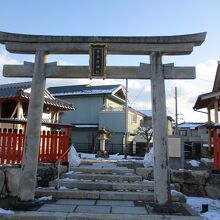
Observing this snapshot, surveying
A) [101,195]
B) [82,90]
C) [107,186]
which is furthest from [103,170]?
[82,90]

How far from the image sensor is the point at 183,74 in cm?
858

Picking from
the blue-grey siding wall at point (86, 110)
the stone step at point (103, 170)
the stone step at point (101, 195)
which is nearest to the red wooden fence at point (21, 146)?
the stone step at point (103, 170)

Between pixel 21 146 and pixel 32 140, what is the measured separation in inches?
103

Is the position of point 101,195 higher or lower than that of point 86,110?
lower

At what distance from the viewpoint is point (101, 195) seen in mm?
9016

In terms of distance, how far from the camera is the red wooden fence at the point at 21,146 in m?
10.6

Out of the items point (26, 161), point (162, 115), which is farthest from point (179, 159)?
point (26, 161)

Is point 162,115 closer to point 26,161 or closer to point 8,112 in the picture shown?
point 26,161

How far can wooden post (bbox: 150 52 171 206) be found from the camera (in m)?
8.02

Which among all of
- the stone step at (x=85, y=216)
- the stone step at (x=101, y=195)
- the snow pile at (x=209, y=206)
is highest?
the stone step at (x=101, y=195)

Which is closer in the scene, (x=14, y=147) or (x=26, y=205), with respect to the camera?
(x=26, y=205)

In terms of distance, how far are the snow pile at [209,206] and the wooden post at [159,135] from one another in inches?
45.9

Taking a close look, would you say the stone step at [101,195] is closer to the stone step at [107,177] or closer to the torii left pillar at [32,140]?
the torii left pillar at [32,140]

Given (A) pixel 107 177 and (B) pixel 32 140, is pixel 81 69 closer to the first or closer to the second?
(B) pixel 32 140
